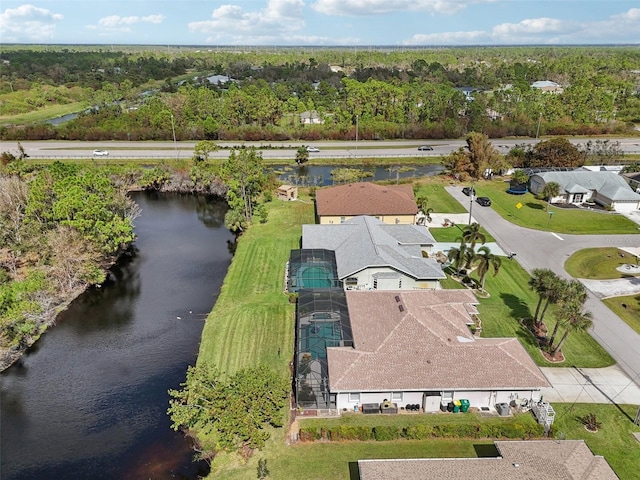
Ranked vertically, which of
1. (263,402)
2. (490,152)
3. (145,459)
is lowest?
(145,459)

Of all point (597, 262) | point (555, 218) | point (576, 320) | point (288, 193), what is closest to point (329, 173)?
point (288, 193)

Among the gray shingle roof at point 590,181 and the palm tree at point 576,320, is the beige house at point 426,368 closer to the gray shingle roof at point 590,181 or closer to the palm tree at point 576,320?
the palm tree at point 576,320

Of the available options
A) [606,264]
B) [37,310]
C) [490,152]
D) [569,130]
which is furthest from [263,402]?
[569,130]

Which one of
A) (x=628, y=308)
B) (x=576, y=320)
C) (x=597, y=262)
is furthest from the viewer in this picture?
(x=597, y=262)

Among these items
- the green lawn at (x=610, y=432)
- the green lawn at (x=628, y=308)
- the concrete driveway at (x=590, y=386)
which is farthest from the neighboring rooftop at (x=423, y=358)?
the green lawn at (x=628, y=308)

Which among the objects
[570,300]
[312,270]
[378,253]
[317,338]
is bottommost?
[317,338]

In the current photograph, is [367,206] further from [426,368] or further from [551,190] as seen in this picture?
[426,368]

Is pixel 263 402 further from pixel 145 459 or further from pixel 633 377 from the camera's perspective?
pixel 633 377
